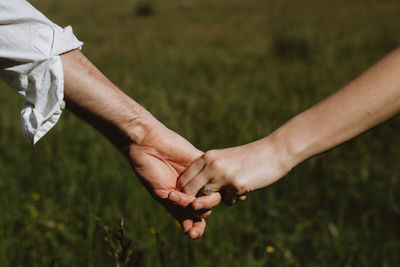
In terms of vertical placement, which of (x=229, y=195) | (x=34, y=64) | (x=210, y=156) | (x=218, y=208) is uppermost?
(x=34, y=64)

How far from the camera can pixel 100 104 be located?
4.86ft

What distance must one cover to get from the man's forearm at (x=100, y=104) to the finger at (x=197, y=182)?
0.29m

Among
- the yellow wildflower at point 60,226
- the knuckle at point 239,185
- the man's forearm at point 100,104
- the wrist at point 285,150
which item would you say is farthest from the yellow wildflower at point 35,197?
the wrist at point 285,150

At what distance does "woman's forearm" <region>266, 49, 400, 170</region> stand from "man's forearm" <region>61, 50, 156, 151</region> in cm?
61

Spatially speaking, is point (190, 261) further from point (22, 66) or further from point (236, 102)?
point (236, 102)

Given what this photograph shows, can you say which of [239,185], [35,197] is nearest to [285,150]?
[239,185]

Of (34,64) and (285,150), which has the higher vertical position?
(34,64)

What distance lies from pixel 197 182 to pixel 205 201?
0.12 m

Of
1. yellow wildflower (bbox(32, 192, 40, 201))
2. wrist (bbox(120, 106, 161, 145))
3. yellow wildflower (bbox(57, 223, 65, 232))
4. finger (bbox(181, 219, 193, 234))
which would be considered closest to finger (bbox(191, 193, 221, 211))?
finger (bbox(181, 219, 193, 234))

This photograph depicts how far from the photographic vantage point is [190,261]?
1777 millimetres

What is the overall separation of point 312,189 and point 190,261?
99 cm

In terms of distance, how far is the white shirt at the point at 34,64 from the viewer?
1244mm

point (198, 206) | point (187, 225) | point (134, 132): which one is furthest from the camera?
point (134, 132)

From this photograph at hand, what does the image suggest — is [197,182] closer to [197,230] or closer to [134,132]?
[197,230]
